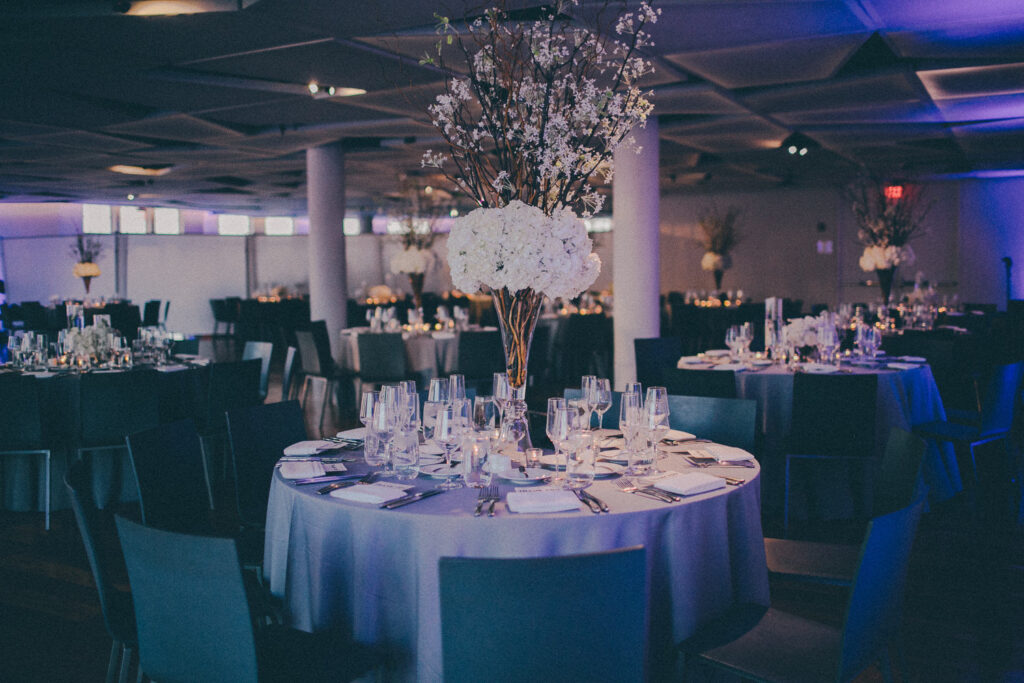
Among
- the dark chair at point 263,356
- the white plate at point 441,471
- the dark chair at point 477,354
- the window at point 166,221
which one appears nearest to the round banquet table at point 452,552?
the white plate at point 441,471

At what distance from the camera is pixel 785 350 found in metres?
5.01

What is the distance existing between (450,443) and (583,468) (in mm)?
414

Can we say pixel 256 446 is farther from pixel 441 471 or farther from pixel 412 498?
pixel 412 498

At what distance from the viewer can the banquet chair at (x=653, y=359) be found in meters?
5.47

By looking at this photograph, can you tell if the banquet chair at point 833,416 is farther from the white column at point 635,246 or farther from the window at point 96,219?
the window at point 96,219

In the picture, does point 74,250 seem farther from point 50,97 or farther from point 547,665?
point 547,665

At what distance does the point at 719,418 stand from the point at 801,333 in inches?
83.9

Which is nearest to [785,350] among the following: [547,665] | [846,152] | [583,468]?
[583,468]

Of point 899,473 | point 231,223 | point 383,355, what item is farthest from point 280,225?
point 899,473

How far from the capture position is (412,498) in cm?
201

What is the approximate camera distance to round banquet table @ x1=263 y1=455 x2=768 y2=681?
1850 millimetres

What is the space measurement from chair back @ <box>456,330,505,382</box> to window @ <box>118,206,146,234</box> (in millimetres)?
14553

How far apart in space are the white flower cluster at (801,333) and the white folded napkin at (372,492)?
11.6ft

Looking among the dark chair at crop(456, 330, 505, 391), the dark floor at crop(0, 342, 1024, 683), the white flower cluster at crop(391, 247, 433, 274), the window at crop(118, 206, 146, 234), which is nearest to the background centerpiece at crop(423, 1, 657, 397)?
the dark floor at crop(0, 342, 1024, 683)
